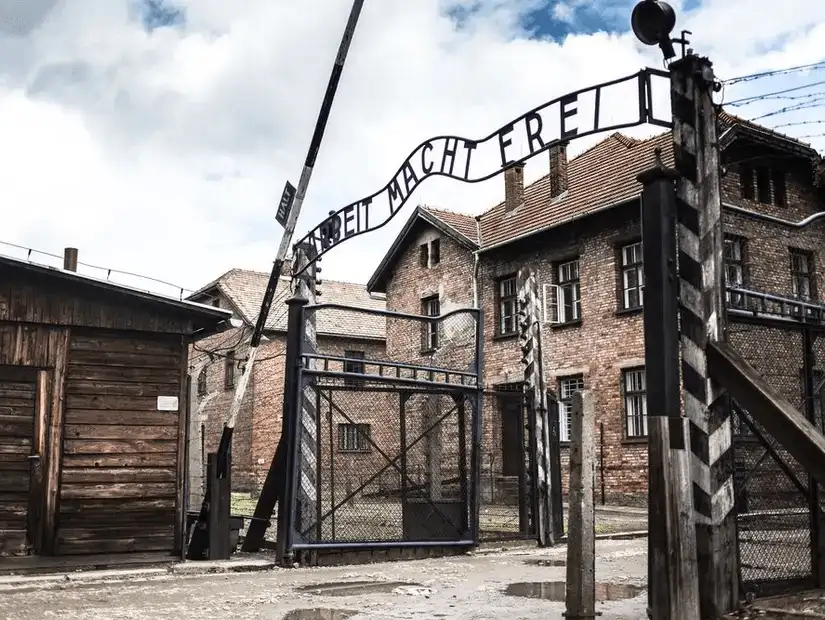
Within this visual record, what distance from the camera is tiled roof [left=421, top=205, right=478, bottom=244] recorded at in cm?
2786

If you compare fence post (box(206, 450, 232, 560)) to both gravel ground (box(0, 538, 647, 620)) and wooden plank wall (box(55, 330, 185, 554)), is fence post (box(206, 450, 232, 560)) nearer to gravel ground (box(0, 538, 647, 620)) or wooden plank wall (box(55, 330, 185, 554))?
wooden plank wall (box(55, 330, 185, 554))

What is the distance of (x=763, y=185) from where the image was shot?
75.7 ft

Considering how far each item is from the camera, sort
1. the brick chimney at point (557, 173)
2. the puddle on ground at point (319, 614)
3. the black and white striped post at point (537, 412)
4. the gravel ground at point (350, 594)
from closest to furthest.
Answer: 1. the puddle on ground at point (319, 614)
2. the gravel ground at point (350, 594)
3. the black and white striped post at point (537, 412)
4. the brick chimney at point (557, 173)

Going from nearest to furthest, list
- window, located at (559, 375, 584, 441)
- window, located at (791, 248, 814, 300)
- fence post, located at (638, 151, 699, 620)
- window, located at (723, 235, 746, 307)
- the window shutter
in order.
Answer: fence post, located at (638, 151, 699, 620) → window, located at (723, 235, 746, 307) → window, located at (791, 248, 814, 300) → window, located at (559, 375, 584, 441) → the window shutter

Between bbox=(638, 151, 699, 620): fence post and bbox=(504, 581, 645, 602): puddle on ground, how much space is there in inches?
72.1

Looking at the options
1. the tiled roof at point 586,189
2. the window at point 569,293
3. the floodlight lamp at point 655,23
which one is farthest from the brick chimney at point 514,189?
the floodlight lamp at point 655,23

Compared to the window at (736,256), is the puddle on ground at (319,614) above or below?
below

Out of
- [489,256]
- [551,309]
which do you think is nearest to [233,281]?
[489,256]

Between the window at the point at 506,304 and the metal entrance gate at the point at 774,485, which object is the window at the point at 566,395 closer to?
the window at the point at 506,304

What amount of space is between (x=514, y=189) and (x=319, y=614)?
858 inches

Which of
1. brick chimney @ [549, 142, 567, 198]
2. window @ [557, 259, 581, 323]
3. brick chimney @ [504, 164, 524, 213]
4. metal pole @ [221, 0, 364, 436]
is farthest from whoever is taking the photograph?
brick chimney @ [504, 164, 524, 213]

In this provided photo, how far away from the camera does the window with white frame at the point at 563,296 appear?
23.9m

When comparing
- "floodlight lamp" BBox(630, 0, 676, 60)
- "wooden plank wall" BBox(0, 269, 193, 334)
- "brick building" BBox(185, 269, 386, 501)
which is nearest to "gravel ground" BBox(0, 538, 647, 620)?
"wooden plank wall" BBox(0, 269, 193, 334)

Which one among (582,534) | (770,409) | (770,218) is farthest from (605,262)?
(770,409)
